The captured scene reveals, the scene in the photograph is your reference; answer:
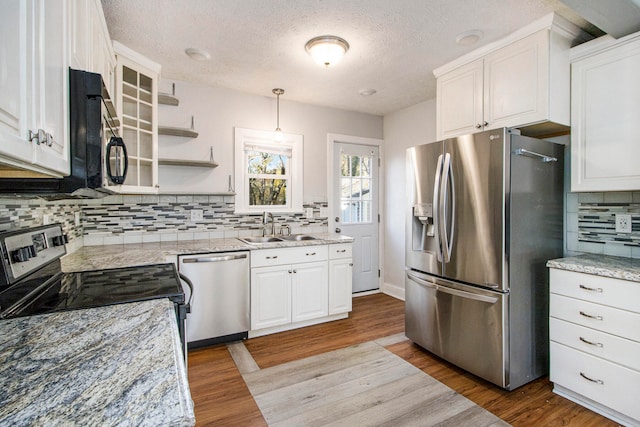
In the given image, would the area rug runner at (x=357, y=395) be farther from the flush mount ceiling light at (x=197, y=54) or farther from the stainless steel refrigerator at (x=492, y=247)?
the flush mount ceiling light at (x=197, y=54)

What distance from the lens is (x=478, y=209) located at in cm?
214

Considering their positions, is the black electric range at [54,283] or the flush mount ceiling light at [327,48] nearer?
the black electric range at [54,283]

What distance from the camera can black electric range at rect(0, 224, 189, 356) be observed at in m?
1.14

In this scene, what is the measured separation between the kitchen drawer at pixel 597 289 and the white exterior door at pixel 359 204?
2.36 meters

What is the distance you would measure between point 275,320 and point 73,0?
8.49ft

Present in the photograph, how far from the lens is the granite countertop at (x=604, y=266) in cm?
173

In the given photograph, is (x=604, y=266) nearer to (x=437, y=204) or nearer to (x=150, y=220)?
(x=437, y=204)

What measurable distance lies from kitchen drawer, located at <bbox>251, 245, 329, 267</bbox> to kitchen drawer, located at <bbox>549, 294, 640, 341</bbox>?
1.89m

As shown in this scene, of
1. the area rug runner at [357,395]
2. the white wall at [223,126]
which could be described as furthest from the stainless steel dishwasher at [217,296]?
the white wall at [223,126]

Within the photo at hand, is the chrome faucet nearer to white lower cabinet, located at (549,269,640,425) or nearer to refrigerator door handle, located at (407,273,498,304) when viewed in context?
refrigerator door handle, located at (407,273,498,304)

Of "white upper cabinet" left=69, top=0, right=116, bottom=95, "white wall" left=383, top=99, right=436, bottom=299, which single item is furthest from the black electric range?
"white wall" left=383, top=99, right=436, bottom=299

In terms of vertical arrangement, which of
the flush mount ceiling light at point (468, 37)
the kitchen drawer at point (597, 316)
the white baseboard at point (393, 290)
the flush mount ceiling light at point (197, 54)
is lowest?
the white baseboard at point (393, 290)

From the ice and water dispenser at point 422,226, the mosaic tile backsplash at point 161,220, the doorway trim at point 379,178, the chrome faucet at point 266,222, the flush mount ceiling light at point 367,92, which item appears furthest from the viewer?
the doorway trim at point 379,178

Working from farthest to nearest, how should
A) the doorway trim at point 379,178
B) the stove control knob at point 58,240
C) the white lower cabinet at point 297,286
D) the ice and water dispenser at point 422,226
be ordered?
1. the doorway trim at point 379,178
2. the white lower cabinet at point 297,286
3. the ice and water dispenser at point 422,226
4. the stove control knob at point 58,240
